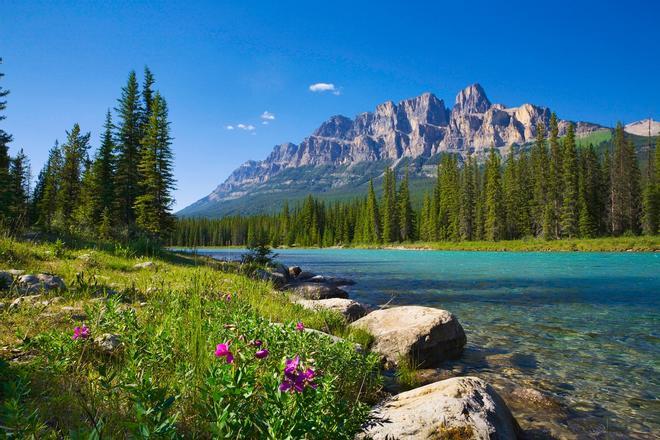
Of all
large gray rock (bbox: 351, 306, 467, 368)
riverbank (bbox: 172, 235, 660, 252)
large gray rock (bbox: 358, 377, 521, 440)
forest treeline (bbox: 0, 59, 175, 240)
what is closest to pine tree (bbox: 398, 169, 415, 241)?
riverbank (bbox: 172, 235, 660, 252)

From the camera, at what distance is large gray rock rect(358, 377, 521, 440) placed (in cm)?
355

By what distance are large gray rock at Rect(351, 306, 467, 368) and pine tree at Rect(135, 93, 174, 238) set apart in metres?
27.1

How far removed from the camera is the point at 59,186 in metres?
50.3

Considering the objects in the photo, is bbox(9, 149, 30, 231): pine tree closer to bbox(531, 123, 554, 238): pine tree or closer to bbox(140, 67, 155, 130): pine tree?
bbox(140, 67, 155, 130): pine tree

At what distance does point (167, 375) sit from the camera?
3.31 m

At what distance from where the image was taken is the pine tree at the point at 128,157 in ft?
112

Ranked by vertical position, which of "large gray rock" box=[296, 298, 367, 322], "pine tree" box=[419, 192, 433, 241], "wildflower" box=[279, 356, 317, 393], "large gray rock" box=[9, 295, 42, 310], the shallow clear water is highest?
"pine tree" box=[419, 192, 433, 241]

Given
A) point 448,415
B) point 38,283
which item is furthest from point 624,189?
point 38,283

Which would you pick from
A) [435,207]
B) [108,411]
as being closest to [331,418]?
[108,411]

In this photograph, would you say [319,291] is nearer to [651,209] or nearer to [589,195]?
[651,209]

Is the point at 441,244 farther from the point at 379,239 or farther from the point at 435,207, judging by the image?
the point at 379,239

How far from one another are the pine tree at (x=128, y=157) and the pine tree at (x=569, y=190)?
6272cm

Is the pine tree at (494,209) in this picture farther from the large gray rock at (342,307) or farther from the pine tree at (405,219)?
the large gray rock at (342,307)

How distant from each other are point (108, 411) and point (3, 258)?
841cm
